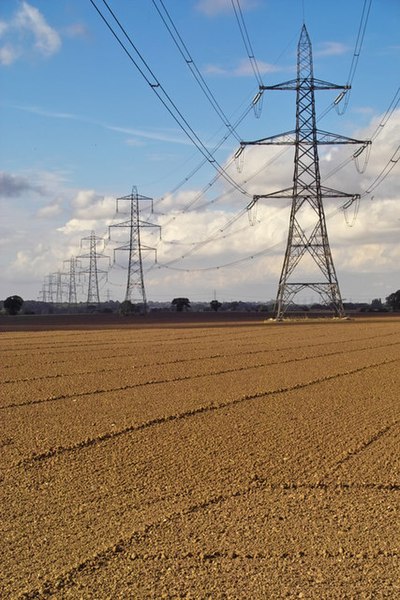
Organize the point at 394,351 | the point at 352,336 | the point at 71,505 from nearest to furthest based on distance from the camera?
the point at 71,505 < the point at 394,351 < the point at 352,336

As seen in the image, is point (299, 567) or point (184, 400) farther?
point (184, 400)

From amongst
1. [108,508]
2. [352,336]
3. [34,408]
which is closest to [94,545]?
[108,508]

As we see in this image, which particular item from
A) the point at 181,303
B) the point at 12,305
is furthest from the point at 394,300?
the point at 12,305

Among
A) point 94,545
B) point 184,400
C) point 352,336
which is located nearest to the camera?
point 94,545

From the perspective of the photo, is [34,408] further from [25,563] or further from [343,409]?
[25,563]

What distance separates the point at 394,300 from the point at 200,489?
108 meters

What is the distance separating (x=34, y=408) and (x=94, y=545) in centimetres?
715

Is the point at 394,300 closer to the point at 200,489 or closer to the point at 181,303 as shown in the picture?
the point at 181,303

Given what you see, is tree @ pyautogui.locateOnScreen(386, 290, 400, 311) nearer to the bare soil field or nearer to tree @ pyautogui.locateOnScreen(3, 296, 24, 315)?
tree @ pyautogui.locateOnScreen(3, 296, 24, 315)

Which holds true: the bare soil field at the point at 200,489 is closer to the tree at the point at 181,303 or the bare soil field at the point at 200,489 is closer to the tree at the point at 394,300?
the tree at the point at 181,303

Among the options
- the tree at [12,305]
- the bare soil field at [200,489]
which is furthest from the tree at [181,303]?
the bare soil field at [200,489]

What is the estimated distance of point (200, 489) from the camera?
805cm

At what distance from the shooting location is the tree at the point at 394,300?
110 meters

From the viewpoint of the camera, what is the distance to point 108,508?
24.4 ft
